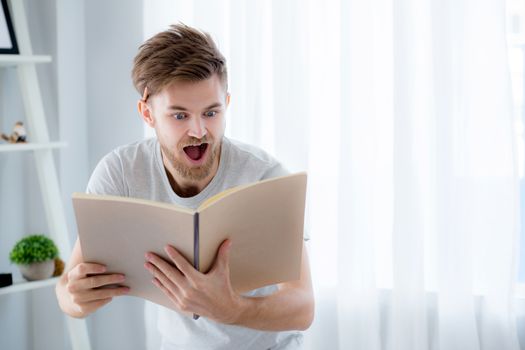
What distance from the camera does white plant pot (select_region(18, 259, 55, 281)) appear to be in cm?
239

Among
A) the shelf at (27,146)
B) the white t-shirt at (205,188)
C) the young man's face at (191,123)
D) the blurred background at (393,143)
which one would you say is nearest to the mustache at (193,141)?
the young man's face at (191,123)

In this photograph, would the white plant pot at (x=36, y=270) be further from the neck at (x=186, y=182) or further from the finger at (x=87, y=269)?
the finger at (x=87, y=269)

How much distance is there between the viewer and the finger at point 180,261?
4.02 feet

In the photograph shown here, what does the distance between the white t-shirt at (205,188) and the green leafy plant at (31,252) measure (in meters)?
0.85

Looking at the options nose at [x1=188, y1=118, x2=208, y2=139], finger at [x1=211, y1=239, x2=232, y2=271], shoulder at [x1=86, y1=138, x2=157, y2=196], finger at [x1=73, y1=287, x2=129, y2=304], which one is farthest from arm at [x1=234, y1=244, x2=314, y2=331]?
shoulder at [x1=86, y1=138, x2=157, y2=196]

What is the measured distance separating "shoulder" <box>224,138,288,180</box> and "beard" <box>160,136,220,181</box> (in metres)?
0.05

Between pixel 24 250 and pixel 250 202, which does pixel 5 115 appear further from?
pixel 250 202

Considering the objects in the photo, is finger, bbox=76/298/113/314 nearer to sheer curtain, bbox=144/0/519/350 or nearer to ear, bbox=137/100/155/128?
ear, bbox=137/100/155/128

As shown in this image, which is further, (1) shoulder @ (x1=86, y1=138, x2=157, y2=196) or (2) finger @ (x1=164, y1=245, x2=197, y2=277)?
(1) shoulder @ (x1=86, y1=138, x2=157, y2=196)

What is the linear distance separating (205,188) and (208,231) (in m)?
0.42

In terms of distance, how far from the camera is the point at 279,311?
144cm

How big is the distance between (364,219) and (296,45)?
61 cm

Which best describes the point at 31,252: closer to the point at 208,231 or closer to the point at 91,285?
the point at 91,285

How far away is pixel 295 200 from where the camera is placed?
1.35 meters
